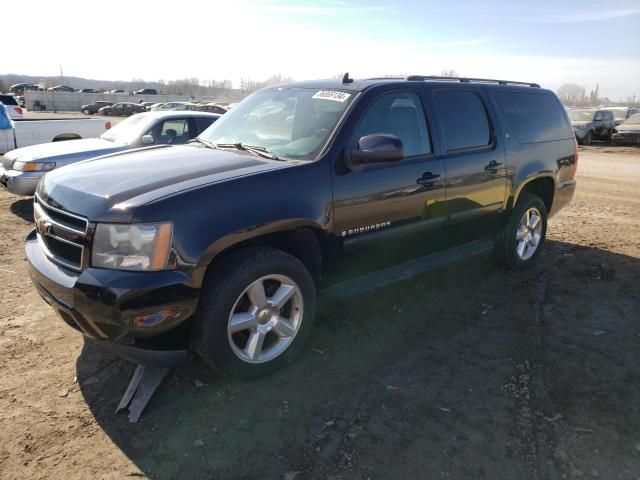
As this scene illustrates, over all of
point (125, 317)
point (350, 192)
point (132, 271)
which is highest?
point (350, 192)

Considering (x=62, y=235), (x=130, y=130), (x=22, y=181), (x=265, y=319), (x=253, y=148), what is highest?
(x=253, y=148)

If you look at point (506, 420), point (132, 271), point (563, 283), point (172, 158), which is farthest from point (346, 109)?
point (563, 283)

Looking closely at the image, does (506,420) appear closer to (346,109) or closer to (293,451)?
(293,451)

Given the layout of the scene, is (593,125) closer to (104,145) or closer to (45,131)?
(104,145)

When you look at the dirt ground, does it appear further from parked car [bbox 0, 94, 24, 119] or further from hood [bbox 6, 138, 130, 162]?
parked car [bbox 0, 94, 24, 119]

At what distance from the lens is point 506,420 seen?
285cm

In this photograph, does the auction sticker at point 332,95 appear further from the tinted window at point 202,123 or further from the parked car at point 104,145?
the tinted window at point 202,123

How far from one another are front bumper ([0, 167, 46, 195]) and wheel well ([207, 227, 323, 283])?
17.4 ft

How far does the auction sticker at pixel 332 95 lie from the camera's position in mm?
3676

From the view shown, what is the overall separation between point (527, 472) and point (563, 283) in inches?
123

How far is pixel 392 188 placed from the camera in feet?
12.0

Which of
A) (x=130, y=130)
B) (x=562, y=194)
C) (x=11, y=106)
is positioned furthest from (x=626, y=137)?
(x=11, y=106)

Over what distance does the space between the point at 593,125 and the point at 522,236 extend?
20690 millimetres

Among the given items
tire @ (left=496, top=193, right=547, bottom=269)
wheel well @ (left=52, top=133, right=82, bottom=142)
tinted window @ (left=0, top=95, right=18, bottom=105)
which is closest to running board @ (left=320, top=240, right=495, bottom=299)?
tire @ (left=496, top=193, right=547, bottom=269)
